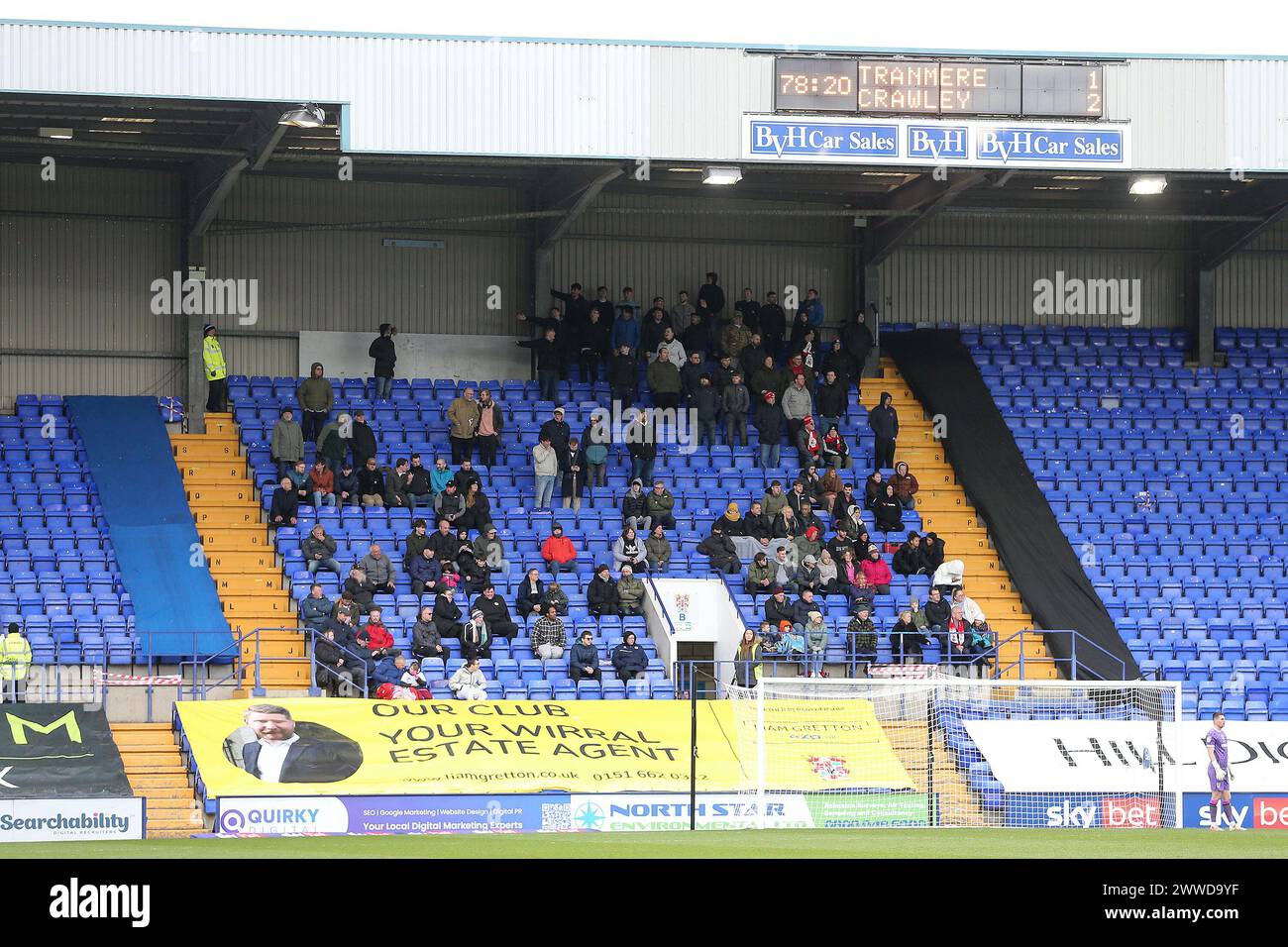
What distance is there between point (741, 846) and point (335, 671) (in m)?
10.0

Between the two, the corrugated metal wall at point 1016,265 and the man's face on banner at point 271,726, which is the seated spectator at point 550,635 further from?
the corrugated metal wall at point 1016,265

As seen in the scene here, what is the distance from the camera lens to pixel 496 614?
23891mm

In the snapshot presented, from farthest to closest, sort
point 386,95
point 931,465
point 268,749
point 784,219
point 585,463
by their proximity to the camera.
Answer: point 784,219 < point 931,465 < point 585,463 < point 386,95 < point 268,749

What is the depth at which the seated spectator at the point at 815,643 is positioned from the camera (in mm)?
23822

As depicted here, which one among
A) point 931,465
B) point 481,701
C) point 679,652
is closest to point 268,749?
point 481,701

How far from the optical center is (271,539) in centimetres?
2602

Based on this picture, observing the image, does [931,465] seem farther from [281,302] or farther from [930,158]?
[281,302]

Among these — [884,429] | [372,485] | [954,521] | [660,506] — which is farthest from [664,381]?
[954,521]

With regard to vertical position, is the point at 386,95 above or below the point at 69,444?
above

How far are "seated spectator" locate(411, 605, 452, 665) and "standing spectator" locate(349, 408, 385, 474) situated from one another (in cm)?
401

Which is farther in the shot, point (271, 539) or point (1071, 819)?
point (271, 539)

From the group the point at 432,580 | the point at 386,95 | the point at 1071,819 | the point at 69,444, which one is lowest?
the point at 1071,819

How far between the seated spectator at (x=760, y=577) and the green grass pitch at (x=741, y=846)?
8317 millimetres

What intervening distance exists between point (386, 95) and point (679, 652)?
26.9 ft
